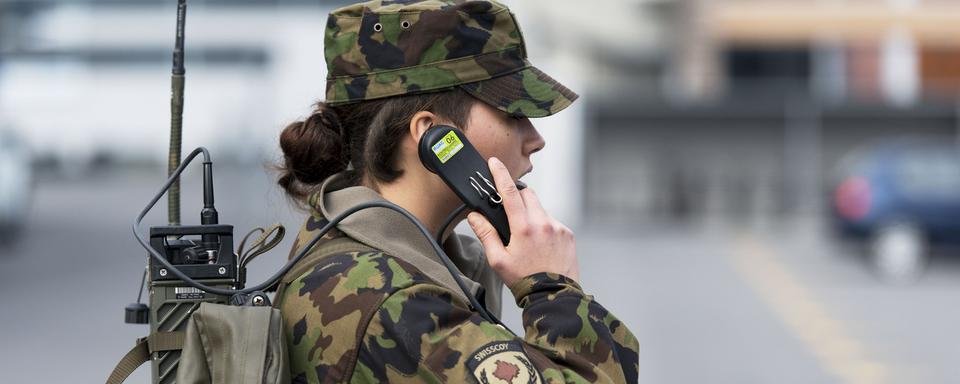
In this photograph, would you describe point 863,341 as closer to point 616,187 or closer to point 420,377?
point 420,377

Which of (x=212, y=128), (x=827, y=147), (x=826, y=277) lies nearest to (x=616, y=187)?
A: (x=827, y=147)

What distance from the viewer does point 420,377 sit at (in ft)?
5.53

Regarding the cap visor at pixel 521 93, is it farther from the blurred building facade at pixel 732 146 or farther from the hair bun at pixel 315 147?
the blurred building facade at pixel 732 146

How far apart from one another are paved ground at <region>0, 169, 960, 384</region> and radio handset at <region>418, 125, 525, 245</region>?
64 centimetres

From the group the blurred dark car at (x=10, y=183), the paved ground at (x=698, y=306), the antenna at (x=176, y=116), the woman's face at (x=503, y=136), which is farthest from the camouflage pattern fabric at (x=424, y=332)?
the blurred dark car at (x=10, y=183)

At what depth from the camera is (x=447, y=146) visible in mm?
1876

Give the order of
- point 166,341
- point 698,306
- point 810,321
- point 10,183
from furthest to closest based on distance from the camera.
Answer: point 10,183 < point 698,306 < point 810,321 < point 166,341

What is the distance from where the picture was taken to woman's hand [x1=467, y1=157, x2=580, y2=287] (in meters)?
1.81

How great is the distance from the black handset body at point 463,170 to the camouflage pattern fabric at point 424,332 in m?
0.15

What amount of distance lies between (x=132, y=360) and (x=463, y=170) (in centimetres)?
55

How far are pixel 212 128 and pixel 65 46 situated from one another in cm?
475

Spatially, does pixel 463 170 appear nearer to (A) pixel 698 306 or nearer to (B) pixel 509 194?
(B) pixel 509 194

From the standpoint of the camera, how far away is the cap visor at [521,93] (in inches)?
73.9

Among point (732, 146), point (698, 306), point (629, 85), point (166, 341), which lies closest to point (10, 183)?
point (698, 306)
